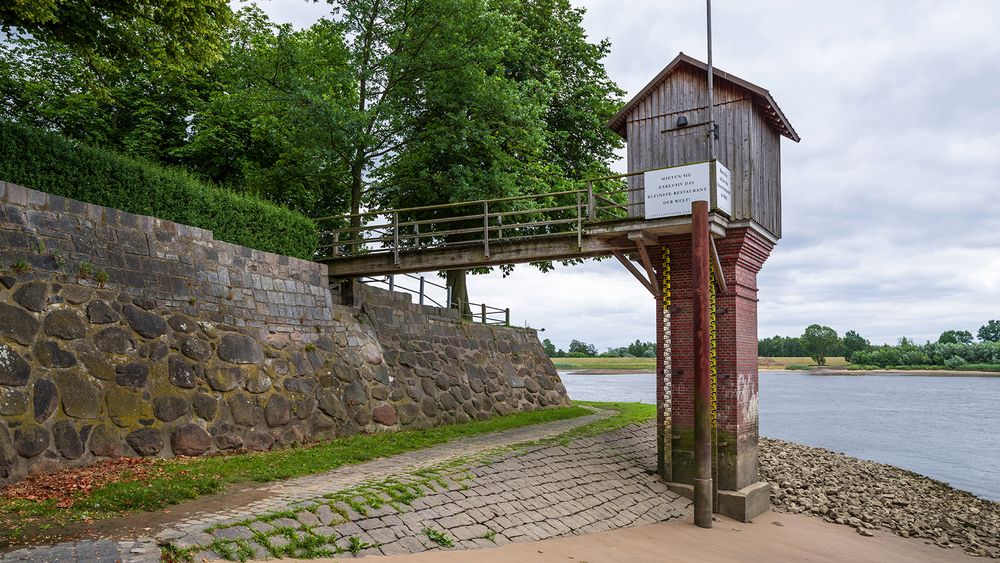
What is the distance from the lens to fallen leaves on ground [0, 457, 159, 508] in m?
8.75

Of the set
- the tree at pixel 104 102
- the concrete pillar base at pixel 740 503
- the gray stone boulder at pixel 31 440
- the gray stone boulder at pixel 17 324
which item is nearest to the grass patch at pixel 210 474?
the gray stone boulder at pixel 31 440

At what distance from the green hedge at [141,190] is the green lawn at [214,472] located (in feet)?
16.2

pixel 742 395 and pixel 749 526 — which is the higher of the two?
pixel 742 395

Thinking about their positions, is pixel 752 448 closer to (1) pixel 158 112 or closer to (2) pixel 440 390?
(2) pixel 440 390

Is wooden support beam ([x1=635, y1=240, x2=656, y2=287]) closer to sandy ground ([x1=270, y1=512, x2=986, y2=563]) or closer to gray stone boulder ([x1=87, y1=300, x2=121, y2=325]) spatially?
sandy ground ([x1=270, y1=512, x2=986, y2=563])

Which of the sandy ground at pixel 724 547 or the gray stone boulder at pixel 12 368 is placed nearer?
the sandy ground at pixel 724 547

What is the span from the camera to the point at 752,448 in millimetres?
14891

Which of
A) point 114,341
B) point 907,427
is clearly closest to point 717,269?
point 114,341

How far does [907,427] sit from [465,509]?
39.2 metres

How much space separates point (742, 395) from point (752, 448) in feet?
4.81

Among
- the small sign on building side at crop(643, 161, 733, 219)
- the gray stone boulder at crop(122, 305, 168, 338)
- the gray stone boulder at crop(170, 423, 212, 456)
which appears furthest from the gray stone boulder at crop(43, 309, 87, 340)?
the small sign on building side at crop(643, 161, 733, 219)

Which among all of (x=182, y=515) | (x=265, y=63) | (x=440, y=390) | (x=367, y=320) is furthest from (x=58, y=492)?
(x=265, y=63)

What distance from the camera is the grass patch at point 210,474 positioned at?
799 centimetres

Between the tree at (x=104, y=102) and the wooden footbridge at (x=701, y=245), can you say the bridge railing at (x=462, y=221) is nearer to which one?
the wooden footbridge at (x=701, y=245)
